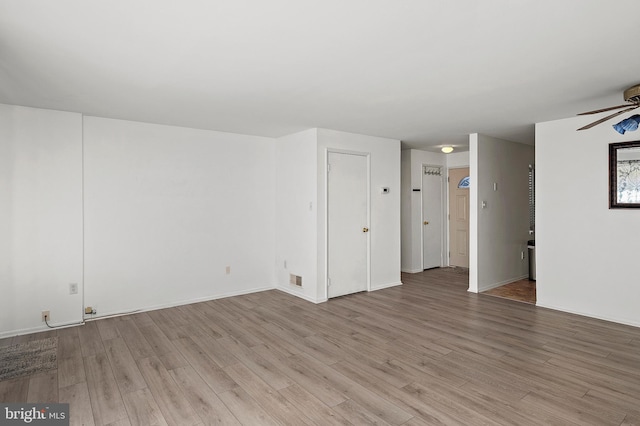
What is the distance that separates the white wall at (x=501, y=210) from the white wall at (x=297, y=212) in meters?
2.55

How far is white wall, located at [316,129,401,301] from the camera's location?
5164mm

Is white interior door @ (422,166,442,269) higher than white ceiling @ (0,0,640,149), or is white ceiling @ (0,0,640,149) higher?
white ceiling @ (0,0,640,149)

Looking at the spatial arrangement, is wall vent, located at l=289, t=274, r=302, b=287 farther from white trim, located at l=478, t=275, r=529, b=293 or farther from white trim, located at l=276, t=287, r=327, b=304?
white trim, located at l=478, t=275, r=529, b=293

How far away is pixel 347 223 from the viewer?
543 cm

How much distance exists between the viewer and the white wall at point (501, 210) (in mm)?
5603

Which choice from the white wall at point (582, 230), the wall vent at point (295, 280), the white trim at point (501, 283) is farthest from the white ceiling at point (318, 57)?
the white trim at point (501, 283)

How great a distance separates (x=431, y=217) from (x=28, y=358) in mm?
6759

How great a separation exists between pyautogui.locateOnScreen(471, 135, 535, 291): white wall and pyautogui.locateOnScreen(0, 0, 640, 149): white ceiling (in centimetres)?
151

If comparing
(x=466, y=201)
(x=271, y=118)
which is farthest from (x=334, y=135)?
(x=466, y=201)

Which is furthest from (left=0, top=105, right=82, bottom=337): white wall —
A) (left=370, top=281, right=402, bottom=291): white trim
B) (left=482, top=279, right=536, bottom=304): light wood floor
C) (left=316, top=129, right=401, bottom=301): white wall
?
(left=482, top=279, right=536, bottom=304): light wood floor

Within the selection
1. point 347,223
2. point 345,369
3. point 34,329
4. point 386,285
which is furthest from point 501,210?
point 34,329

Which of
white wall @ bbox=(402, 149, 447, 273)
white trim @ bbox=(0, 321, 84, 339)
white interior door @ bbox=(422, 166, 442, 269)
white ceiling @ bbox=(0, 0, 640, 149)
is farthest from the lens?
white interior door @ bbox=(422, 166, 442, 269)

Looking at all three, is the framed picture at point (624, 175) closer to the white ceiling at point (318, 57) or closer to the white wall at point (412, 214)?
the white ceiling at point (318, 57)

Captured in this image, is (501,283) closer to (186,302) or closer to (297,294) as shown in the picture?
(297,294)
